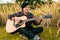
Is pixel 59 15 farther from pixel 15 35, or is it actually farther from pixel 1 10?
pixel 1 10

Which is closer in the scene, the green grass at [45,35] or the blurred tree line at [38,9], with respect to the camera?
the green grass at [45,35]

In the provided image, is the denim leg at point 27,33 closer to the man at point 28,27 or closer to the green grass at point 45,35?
the man at point 28,27

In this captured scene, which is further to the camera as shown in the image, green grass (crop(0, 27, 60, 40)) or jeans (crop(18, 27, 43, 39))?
green grass (crop(0, 27, 60, 40))

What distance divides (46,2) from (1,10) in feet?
4.45

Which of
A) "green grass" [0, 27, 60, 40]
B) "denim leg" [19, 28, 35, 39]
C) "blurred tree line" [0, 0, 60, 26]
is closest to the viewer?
"denim leg" [19, 28, 35, 39]

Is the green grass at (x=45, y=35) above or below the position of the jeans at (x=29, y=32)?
below

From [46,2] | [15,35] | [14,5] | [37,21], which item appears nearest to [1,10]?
[14,5]

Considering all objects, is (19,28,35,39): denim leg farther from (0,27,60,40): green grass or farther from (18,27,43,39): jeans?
(0,27,60,40): green grass

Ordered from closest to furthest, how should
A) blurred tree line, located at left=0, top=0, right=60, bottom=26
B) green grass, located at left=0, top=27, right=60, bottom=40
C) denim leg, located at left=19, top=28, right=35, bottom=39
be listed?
denim leg, located at left=19, top=28, right=35, bottom=39, green grass, located at left=0, top=27, right=60, bottom=40, blurred tree line, located at left=0, top=0, right=60, bottom=26

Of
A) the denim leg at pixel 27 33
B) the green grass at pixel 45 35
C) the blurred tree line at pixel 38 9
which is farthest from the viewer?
the blurred tree line at pixel 38 9

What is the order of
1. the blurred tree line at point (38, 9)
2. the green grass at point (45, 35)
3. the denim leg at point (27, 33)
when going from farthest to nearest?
the blurred tree line at point (38, 9), the green grass at point (45, 35), the denim leg at point (27, 33)

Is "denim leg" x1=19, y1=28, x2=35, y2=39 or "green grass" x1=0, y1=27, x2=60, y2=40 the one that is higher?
"denim leg" x1=19, y1=28, x2=35, y2=39

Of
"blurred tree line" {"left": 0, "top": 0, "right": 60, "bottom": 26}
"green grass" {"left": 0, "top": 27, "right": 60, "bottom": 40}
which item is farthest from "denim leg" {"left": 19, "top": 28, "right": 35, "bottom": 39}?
"blurred tree line" {"left": 0, "top": 0, "right": 60, "bottom": 26}

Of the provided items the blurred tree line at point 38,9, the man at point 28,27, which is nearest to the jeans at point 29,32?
the man at point 28,27
